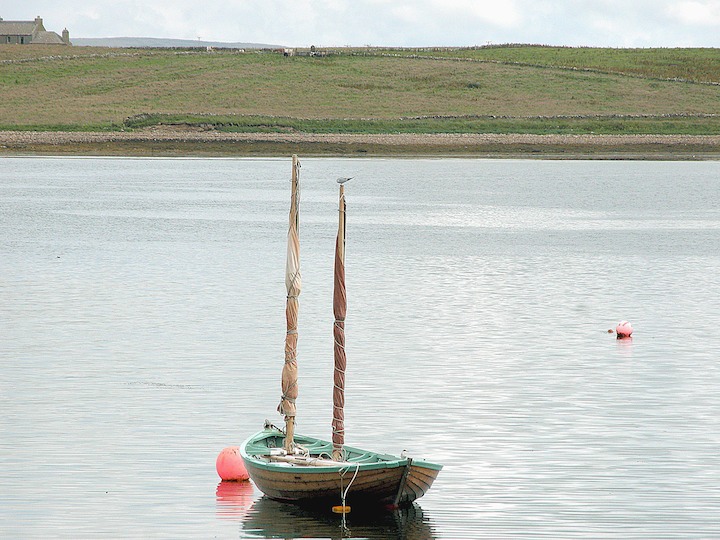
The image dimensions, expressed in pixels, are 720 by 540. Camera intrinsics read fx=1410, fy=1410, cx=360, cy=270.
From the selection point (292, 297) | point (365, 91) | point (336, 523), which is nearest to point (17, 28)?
point (365, 91)

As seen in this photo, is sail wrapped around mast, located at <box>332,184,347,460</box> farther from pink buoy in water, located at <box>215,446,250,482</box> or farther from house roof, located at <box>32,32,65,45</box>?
house roof, located at <box>32,32,65,45</box>

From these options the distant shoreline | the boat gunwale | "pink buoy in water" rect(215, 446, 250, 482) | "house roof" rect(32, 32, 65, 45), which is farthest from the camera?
"house roof" rect(32, 32, 65, 45)

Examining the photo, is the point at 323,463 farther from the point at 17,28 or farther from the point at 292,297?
the point at 17,28

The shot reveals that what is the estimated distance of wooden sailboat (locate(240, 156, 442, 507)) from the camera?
1502 centimetres

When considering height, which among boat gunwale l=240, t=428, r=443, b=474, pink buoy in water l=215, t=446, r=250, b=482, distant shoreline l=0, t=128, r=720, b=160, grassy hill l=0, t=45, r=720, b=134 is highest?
grassy hill l=0, t=45, r=720, b=134

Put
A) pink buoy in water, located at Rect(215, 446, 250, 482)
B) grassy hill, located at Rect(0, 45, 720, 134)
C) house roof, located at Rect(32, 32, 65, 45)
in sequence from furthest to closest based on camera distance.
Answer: house roof, located at Rect(32, 32, 65, 45)
grassy hill, located at Rect(0, 45, 720, 134)
pink buoy in water, located at Rect(215, 446, 250, 482)

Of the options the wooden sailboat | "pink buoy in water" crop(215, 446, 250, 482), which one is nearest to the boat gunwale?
the wooden sailboat

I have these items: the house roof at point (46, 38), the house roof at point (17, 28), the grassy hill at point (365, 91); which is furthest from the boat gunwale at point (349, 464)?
the house roof at point (46, 38)

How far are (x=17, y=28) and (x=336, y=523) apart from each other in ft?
608

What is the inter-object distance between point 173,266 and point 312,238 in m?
9.86

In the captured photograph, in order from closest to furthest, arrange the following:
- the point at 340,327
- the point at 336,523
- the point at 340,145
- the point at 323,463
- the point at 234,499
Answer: the point at 336,523, the point at 323,463, the point at 234,499, the point at 340,327, the point at 340,145

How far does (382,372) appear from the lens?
24.1 m

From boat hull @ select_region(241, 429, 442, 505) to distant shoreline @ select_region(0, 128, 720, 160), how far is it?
269ft

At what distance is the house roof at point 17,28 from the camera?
190 m
